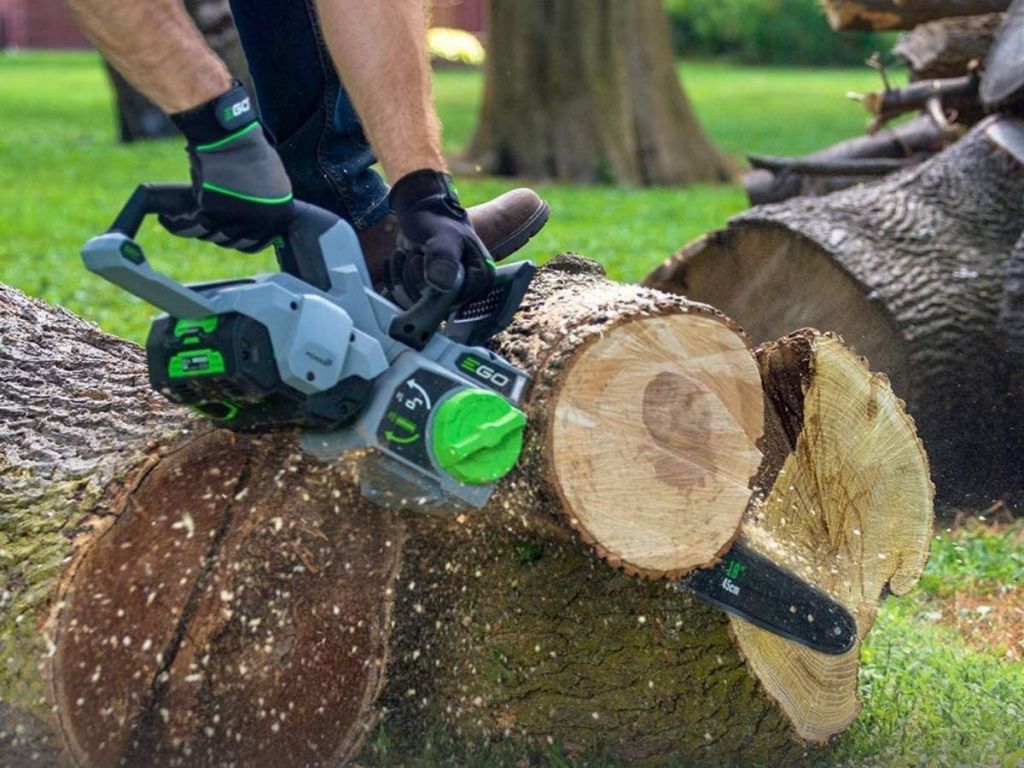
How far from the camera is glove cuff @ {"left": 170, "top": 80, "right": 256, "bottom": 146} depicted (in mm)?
2484

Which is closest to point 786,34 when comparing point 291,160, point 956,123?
point 956,123

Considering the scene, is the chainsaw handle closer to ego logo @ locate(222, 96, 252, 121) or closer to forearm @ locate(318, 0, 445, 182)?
ego logo @ locate(222, 96, 252, 121)

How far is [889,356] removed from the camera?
464 cm

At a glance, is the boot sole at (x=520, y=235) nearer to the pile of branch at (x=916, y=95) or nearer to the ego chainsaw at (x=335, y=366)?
the ego chainsaw at (x=335, y=366)

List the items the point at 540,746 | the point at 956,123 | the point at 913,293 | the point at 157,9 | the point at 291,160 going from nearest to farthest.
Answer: the point at 157,9 < the point at 540,746 < the point at 291,160 < the point at 913,293 < the point at 956,123

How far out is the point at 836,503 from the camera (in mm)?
3143

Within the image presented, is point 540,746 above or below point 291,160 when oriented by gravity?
below

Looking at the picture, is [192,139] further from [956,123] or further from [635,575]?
[956,123]

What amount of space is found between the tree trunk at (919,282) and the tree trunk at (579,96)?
770 cm

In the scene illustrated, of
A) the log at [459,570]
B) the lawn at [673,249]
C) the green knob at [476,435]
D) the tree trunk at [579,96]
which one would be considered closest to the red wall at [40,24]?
the lawn at [673,249]

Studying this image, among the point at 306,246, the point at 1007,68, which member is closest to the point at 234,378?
the point at 306,246

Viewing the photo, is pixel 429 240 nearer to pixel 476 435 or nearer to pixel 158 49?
pixel 476 435

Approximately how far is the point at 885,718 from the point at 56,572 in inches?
64.5

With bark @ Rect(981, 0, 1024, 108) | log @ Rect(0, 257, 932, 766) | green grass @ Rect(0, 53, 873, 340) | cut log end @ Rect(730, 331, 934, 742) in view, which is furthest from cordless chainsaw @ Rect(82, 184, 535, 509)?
green grass @ Rect(0, 53, 873, 340)
